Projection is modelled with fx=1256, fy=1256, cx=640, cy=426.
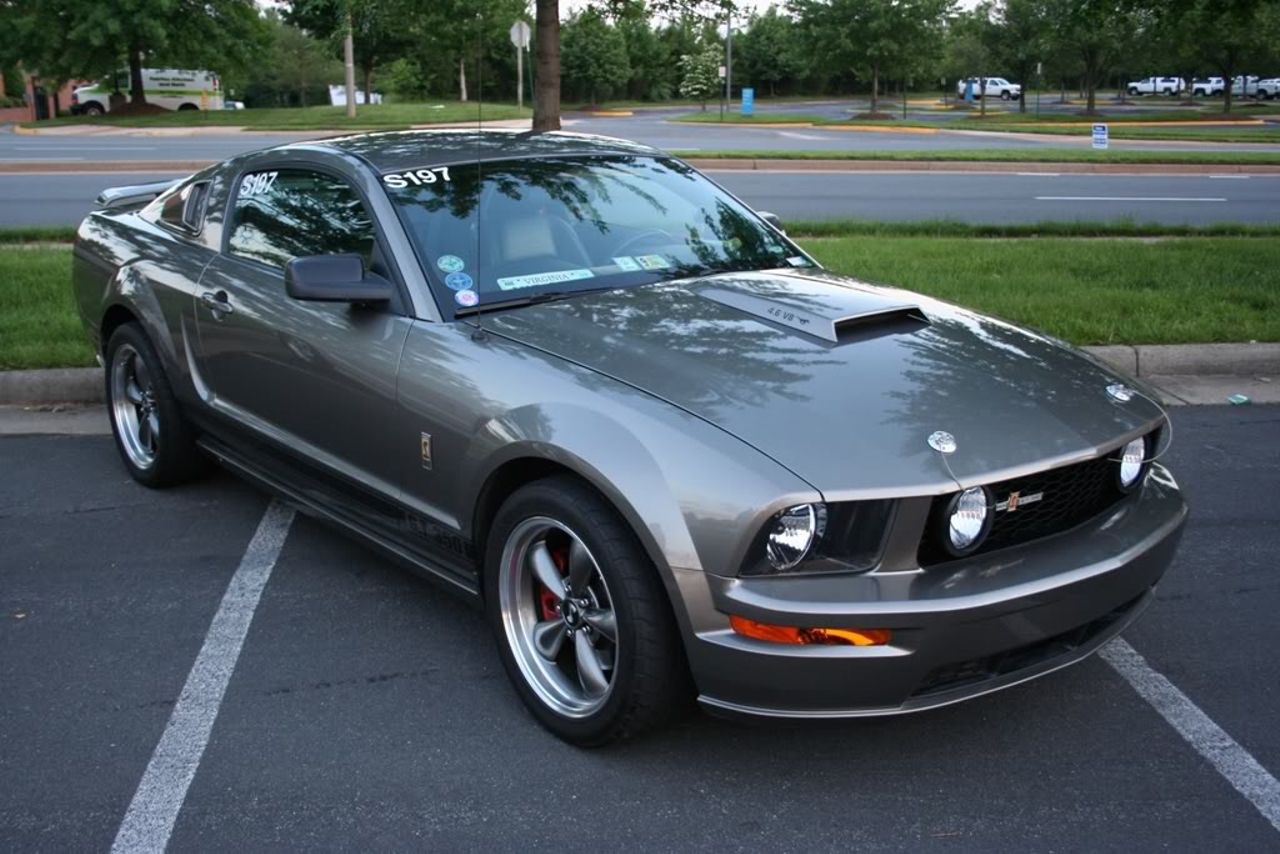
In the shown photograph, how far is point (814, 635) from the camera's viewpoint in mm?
2832

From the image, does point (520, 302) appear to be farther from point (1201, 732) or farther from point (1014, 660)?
point (1201, 732)

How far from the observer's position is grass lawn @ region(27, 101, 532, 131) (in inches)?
1205

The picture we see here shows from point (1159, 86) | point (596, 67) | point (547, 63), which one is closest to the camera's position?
point (547, 63)

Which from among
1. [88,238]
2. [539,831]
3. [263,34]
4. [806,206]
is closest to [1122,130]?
[806,206]

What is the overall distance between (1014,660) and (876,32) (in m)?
37.9

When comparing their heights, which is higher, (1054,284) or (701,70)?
(701,70)

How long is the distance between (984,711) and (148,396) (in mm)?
3642

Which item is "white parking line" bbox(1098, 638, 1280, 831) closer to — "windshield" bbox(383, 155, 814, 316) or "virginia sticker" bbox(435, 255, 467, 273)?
"windshield" bbox(383, 155, 814, 316)

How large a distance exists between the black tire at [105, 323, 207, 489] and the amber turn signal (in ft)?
10.2

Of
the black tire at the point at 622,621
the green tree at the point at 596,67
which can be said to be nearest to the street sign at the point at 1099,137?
the green tree at the point at 596,67

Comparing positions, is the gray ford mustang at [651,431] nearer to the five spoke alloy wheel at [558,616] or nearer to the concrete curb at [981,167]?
the five spoke alloy wheel at [558,616]

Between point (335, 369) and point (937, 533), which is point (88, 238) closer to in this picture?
point (335, 369)

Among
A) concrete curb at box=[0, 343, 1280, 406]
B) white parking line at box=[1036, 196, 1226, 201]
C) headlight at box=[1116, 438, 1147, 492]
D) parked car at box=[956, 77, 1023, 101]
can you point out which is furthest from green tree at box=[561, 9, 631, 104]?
headlight at box=[1116, 438, 1147, 492]

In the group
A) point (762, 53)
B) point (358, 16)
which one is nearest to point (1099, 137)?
point (358, 16)
